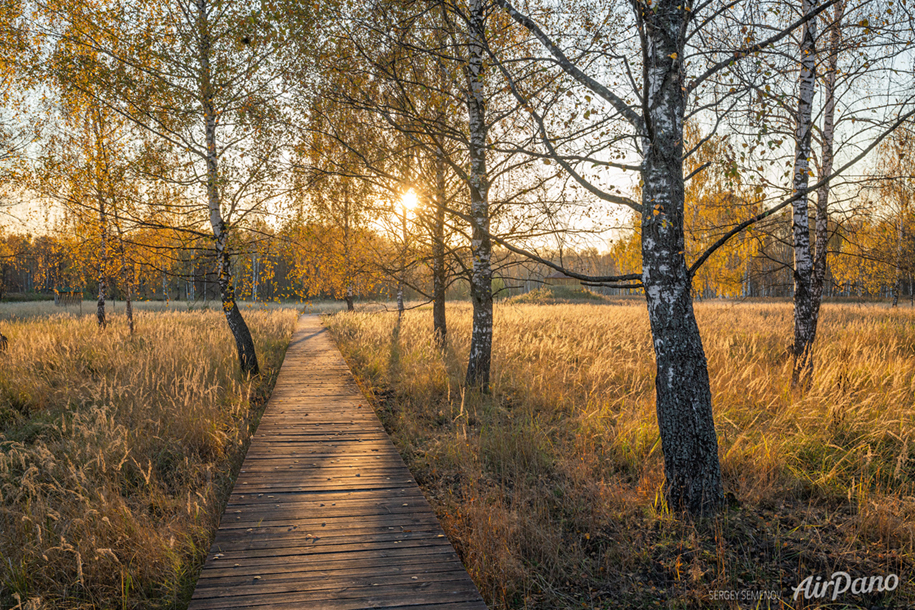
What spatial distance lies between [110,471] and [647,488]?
4.99m

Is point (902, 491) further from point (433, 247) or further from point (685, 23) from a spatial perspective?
point (433, 247)

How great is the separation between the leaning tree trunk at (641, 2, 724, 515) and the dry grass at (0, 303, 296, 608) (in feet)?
11.5

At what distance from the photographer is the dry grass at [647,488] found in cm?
272

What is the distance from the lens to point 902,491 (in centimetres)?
354

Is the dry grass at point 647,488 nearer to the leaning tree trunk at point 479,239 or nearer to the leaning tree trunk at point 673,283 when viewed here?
the leaning tree trunk at point 673,283

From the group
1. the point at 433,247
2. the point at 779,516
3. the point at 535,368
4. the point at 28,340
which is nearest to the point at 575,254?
the point at 535,368

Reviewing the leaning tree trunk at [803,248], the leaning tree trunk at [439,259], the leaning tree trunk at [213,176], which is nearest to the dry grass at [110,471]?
the leaning tree trunk at [213,176]

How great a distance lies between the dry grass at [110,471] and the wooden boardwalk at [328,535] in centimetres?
32

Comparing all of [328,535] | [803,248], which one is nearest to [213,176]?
[328,535]

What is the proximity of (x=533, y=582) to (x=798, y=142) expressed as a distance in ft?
23.0

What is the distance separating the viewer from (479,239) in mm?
6703

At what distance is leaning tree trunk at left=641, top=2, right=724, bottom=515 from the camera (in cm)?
316

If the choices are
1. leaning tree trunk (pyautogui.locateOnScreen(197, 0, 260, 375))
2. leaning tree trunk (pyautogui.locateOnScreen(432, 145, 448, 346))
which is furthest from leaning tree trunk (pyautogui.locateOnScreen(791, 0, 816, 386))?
leaning tree trunk (pyautogui.locateOnScreen(197, 0, 260, 375))

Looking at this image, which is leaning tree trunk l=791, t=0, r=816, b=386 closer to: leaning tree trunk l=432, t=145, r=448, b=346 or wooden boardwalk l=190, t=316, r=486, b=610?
leaning tree trunk l=432, t=145, r=448, b=346
